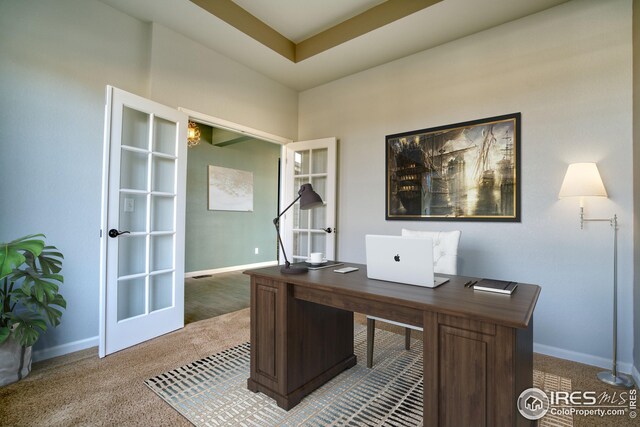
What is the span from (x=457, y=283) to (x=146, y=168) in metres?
2.62

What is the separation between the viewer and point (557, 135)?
7.99ft

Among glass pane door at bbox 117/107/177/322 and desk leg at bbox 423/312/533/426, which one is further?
glass pane door at bbox 117/107/177/322

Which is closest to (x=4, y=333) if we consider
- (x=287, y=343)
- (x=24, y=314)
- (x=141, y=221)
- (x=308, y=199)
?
(x=24, y=314)

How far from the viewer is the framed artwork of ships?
8.64 ft

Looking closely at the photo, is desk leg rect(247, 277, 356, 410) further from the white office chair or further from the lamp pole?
the lamp pole

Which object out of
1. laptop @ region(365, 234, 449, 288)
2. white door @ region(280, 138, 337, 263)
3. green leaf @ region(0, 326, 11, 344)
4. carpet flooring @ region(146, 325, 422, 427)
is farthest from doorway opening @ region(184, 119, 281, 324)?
laptop @ region(365, 234, 449, 288)

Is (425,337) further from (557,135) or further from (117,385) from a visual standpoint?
(557,135)

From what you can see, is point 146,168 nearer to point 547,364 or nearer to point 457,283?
point 457,283

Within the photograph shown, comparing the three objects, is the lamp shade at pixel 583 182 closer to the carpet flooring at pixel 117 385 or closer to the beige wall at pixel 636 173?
the beige wall at pixel 636 173

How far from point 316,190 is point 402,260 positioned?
2.61 metres

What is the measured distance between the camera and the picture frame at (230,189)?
219 inches

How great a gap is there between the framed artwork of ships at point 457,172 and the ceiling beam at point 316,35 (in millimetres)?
1083

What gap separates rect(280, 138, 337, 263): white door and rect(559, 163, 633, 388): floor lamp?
2239 mm

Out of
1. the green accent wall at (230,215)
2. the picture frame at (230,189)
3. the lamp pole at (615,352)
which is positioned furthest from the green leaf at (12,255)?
the picture frame at (230,189)
